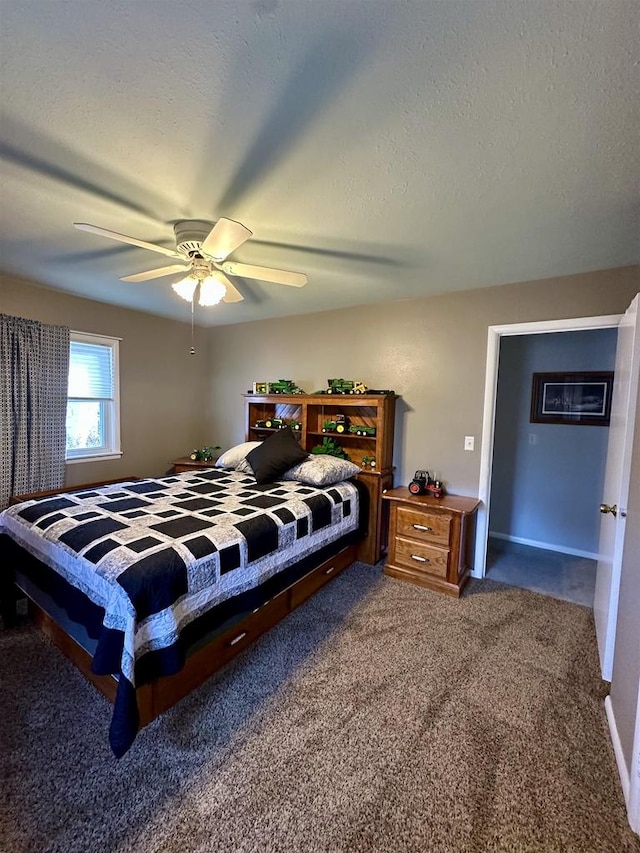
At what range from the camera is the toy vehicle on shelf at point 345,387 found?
340 centimetres

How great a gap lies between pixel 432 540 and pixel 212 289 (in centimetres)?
244

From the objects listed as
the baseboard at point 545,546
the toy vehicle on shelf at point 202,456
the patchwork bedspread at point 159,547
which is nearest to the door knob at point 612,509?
the patchwork bedspread at point 159,547

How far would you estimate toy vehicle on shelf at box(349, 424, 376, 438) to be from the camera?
332 cm

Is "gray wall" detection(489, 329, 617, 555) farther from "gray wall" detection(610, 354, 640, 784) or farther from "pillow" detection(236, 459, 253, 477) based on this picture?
"pillow" detection(236, 459, 253, 477)

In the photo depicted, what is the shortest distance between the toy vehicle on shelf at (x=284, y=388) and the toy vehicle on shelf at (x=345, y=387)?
46 centimetres

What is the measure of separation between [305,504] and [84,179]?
7.12 ft

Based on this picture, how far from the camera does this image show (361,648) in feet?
6.88

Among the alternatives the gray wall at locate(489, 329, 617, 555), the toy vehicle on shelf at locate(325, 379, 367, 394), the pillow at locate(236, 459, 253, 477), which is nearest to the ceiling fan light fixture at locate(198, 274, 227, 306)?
the toy vehicle on shelf at locate(325, 379, 367, 394)

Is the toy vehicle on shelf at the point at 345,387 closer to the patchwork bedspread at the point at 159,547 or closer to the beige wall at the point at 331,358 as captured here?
the beige wall at the point at 331,358

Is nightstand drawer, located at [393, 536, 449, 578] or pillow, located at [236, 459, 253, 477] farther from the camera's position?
pillow, located at [236, 459, 253, 477]

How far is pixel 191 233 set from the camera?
6.27 feet

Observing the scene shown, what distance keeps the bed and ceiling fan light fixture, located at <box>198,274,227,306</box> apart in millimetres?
1351

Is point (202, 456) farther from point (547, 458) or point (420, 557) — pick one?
point (547, 458)

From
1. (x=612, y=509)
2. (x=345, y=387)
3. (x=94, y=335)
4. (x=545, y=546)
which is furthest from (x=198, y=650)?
(x=545, y=546)
